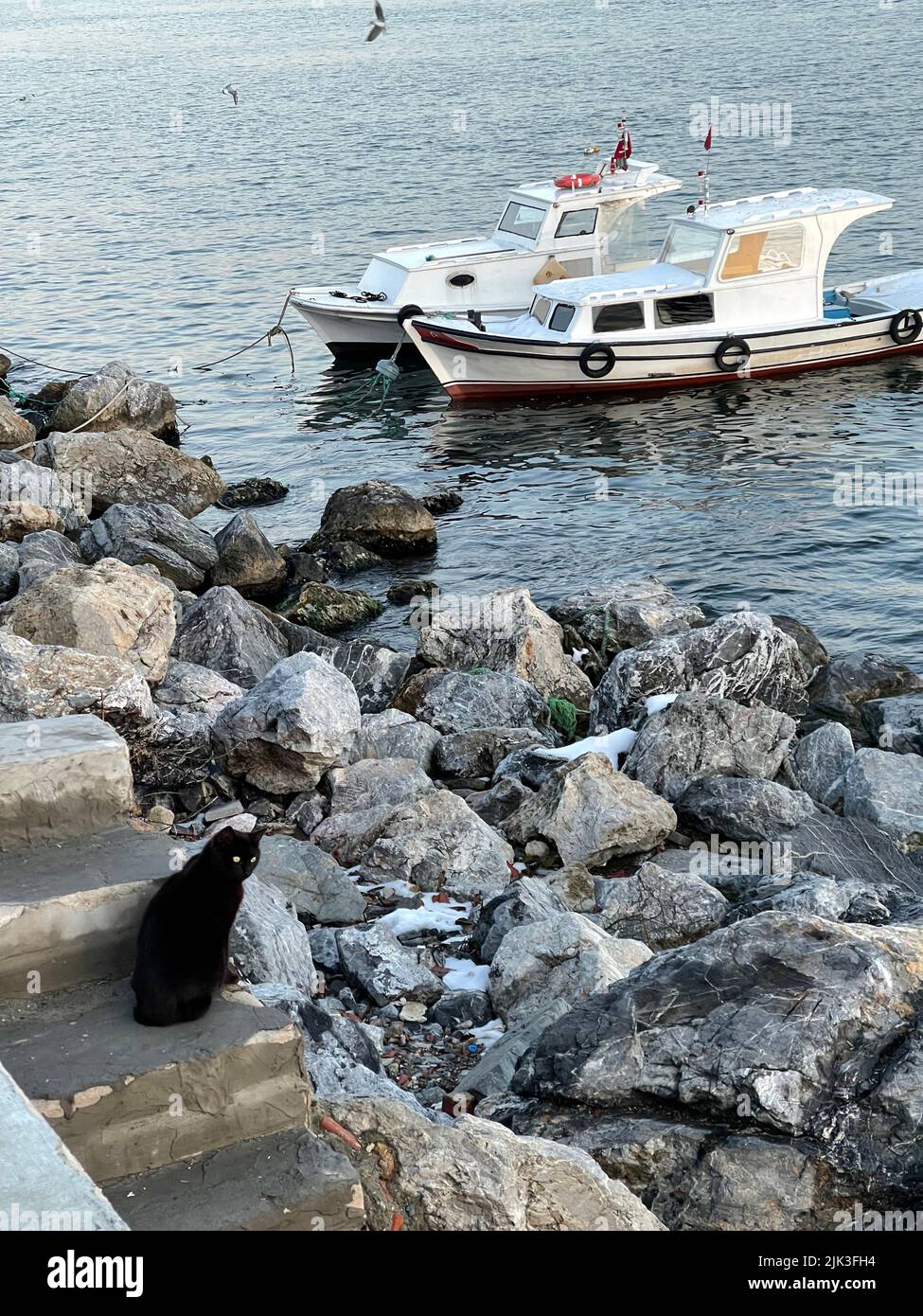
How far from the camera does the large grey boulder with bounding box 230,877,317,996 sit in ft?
22.9

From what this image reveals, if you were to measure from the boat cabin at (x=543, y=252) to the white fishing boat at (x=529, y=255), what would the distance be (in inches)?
0.7

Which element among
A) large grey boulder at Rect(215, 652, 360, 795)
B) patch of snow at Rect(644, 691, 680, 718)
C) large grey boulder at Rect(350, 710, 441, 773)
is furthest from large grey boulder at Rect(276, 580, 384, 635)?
large grey boulder at Rect(215, 652, 360, 795)

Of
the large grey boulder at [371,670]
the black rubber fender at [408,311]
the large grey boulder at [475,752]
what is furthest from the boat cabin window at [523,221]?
the large grey boulder at [475,752]

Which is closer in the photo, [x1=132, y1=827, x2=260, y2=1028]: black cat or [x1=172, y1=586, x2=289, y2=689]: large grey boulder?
[x1=132, y1=827, x2=260, y2=1028]: black cat

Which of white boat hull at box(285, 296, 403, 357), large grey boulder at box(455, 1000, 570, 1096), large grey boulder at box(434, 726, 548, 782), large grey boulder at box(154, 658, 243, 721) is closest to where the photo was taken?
large grey boulder at box(455, 1000, 570, 1096)

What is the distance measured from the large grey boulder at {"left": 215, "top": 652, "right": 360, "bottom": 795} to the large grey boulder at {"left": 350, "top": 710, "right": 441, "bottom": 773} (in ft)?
2.62

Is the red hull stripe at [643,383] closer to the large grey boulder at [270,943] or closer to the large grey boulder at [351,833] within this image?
the large grey boulder at [351,833]

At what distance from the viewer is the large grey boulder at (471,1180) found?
4875 millimetres

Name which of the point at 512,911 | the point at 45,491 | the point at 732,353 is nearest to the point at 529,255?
the point at 732,353

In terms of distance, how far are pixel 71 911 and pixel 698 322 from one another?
21016 mm

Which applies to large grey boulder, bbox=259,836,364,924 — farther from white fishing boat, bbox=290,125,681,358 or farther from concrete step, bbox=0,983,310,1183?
white fishing boat, bbox=290,125,681,358

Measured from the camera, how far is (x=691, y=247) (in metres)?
24.2

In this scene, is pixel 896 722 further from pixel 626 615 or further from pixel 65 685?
pixel 65 685

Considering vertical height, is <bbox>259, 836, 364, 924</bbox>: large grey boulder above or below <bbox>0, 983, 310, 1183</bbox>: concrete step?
below
